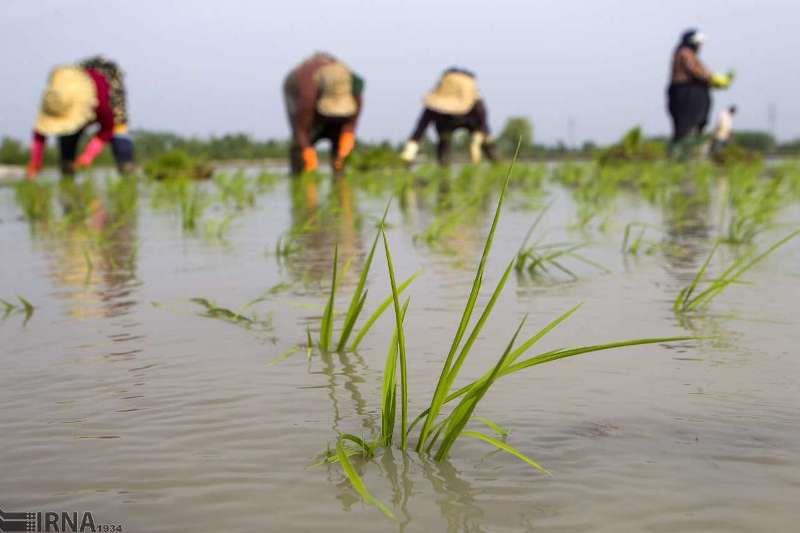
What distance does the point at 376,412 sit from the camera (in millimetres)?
1305

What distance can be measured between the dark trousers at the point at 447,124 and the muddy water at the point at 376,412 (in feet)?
29.8

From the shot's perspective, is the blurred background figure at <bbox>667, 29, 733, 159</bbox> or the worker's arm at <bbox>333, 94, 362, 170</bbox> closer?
the worker's arm at <bbox>333, 94, 362, 170</bbox>

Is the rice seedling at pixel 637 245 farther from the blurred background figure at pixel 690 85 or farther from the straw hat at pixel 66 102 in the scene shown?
the blurred background figure at pixel 690 85

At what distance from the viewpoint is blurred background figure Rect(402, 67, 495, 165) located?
1131cm

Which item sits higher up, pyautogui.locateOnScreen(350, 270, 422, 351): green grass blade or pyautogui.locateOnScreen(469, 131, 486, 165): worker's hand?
pyautogui.locateOnScreen(469, 131, 486, 165): worker's hand

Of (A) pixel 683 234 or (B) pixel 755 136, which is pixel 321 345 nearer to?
(A) pixel 683 234

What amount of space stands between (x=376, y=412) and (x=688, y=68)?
33.9ft

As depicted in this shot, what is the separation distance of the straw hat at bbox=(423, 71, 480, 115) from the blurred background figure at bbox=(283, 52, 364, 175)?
5.33 ft

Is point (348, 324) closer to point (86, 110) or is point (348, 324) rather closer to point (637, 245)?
point (637, 245)

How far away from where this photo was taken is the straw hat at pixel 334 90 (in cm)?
951

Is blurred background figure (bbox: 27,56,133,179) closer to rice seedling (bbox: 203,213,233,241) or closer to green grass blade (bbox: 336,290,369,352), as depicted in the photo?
rice seedling (bbox: 203,213,233,241)

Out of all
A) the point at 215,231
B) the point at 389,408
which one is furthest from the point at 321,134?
the point at 389,408

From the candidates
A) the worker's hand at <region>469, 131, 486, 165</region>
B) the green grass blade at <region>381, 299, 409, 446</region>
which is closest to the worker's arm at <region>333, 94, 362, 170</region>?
the worker's hand at <region>469, 131, 486, 165</region>

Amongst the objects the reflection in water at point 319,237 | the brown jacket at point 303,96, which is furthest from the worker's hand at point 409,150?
the reflection in water at point 319,237
